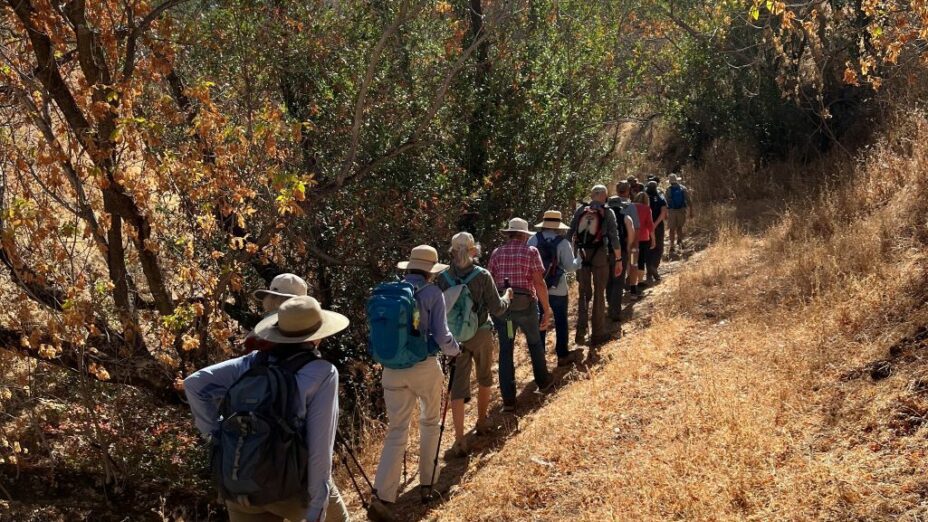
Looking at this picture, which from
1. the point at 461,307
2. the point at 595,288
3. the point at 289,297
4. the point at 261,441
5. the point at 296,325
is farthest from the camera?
the point at 595,288

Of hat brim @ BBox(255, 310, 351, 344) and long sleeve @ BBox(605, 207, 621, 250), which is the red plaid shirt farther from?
hat brim @ BBox(255, 310, 351, 344)

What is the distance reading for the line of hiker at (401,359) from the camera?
3.48m

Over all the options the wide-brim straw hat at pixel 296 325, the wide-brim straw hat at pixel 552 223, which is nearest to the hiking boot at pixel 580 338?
the wide-brim straw hat at pixel 552 223

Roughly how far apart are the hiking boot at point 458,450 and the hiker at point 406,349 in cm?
104

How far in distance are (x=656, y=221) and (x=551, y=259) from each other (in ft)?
15.0

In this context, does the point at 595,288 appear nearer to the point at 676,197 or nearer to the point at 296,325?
the point at 676,197

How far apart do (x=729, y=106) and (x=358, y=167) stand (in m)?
12.8

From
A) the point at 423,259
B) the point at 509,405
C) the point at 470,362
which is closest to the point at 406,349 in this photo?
the point at 423,259

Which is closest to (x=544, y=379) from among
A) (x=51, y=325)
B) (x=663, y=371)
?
(x=663, y=371)

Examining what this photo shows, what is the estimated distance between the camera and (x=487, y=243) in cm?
1266

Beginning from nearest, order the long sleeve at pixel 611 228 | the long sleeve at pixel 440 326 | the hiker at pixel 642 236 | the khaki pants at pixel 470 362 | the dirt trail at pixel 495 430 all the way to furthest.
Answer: the long sleeve at pixel 440 326 < the dirt trail at pixel 495 430 < the khaki pants at pixel 470 362 < the long sleeve at pixel 611 228 < the hiker at pixel 642 236

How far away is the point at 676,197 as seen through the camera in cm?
1416

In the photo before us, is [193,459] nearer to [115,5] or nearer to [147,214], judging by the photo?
[147,214]

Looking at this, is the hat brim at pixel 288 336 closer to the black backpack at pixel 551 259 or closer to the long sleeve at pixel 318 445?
the long sleeve at pixel 318 445
